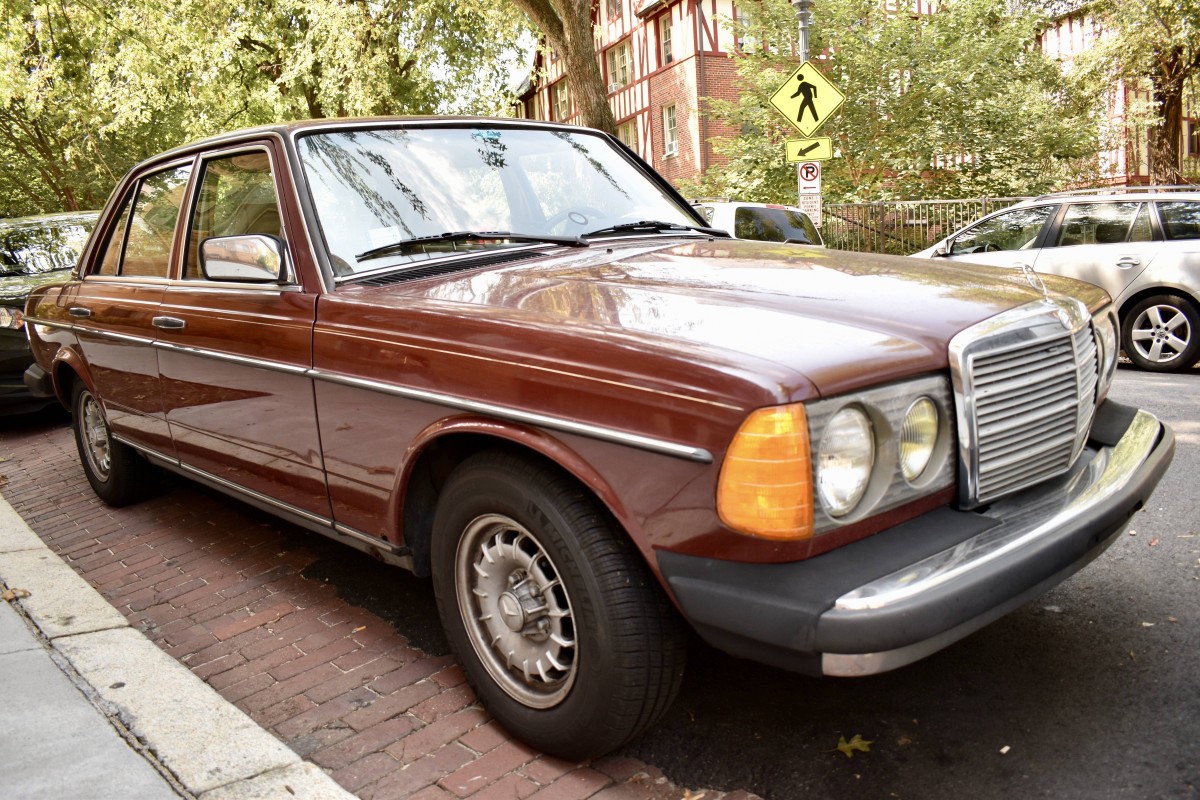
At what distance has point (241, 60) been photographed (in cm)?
2495

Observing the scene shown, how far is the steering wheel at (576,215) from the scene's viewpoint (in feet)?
12.7

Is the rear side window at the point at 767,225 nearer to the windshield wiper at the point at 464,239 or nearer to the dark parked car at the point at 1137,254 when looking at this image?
the dark parked car at the point at 1137,254

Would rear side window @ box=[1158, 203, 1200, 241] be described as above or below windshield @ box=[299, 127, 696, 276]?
below

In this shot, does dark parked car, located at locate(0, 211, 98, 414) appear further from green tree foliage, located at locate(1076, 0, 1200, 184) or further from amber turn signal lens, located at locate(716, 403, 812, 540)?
green tree foliage, located at locate(1076, 0, 1200, 184)

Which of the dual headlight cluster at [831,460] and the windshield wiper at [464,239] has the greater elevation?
the windshield wiper at [464,239]

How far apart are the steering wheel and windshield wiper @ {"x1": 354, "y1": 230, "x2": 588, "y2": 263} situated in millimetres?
128

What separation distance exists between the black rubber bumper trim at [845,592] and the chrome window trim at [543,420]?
255 mm

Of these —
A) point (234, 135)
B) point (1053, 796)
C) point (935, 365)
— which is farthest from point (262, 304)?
point (1053, 796)

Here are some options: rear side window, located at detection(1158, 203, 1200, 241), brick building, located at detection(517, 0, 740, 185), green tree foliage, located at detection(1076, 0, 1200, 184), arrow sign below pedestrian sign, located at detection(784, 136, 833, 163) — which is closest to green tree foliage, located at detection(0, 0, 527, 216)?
brick building, located at detection(517, 0, 740, 185)

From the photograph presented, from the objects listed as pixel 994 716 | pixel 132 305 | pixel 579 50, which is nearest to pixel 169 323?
pixel 132 305

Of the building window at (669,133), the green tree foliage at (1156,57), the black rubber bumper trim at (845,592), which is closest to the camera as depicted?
the black rubber bumper trim at (845,592)

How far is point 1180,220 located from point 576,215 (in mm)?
7527

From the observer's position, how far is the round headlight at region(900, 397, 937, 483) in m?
2.38

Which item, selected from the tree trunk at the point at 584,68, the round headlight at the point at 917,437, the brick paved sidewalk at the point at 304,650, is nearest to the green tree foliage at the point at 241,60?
the tree trunk at the point at 584,68
